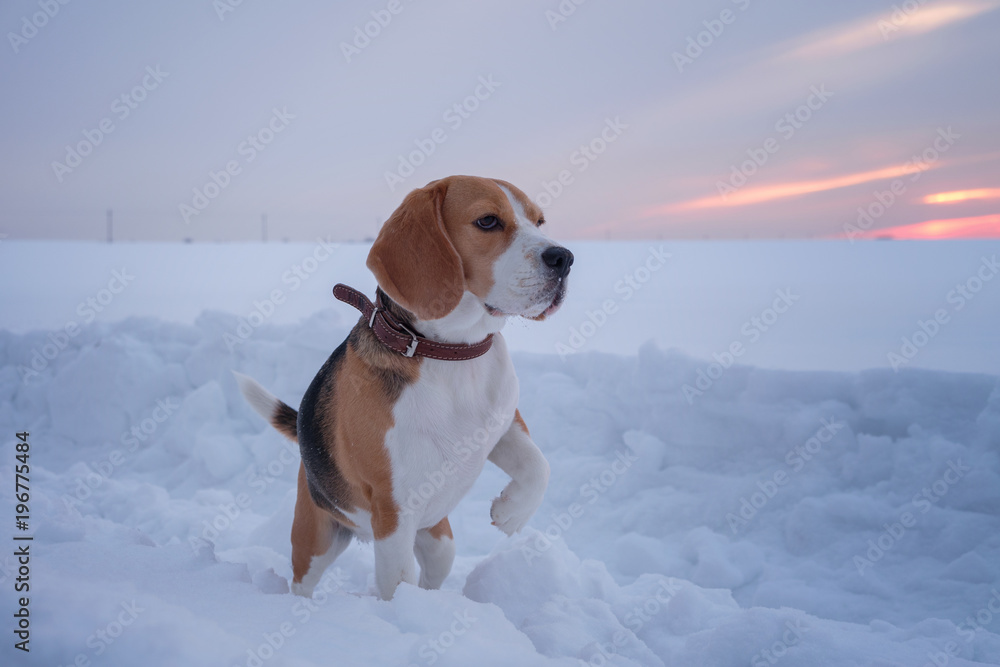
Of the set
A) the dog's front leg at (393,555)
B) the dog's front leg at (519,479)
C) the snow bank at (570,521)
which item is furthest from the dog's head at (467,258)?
the snow bank at (570,521)

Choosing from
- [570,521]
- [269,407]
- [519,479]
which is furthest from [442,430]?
[570,521]

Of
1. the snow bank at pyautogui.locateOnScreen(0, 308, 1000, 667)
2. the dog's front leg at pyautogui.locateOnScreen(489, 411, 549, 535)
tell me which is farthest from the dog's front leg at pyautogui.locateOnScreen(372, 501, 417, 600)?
the dog's front leg at pyautogui.locateOnScreen(489, 411, 549, 535)

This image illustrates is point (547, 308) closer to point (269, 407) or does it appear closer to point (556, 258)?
point (556, 258)

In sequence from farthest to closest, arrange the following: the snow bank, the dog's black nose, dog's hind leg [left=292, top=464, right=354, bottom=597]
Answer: dog's hind leg [left=292, top=464, right=354, bottom=597] < the dog's black nose < the snow bank

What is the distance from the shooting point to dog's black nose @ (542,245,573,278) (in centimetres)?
227

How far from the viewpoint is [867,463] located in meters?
4.33

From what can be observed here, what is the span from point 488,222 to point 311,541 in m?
1.79

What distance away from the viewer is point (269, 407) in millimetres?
3375

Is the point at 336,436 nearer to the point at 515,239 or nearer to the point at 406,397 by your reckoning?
the point at 406,397

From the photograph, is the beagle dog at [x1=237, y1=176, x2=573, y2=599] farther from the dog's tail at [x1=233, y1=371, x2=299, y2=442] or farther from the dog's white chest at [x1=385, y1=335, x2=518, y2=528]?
the dog's tail at [x1=233, y1=371, x2=299, y2=442]

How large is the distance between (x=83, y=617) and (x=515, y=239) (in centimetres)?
182

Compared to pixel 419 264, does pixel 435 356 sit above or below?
below

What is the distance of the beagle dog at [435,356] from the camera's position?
232 cm

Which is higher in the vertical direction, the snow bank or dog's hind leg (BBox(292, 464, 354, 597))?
dog's hind leg (BBox(292, 464, 354, 597))
